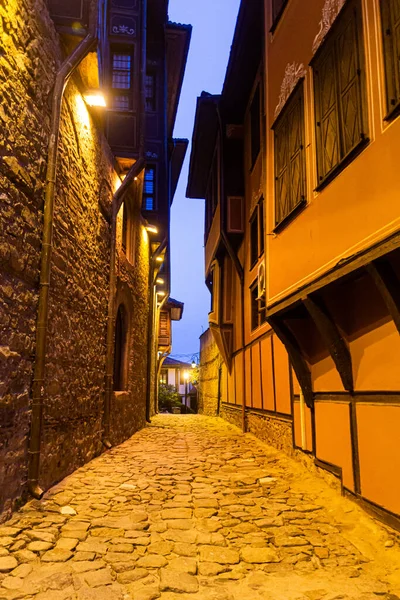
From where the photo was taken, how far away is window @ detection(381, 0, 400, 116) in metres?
3.55

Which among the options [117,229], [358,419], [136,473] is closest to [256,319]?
[117,229]

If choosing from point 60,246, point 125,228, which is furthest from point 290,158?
point 125,228

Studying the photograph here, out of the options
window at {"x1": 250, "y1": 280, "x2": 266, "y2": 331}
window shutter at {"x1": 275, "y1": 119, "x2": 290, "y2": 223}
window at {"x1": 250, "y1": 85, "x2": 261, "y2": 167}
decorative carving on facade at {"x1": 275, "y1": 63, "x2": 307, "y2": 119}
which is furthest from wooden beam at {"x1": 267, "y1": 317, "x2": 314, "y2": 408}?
window at {"x1": 250, "y1": 85, "x2": 261, "y2": 167}

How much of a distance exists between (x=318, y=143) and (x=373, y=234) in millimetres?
1835

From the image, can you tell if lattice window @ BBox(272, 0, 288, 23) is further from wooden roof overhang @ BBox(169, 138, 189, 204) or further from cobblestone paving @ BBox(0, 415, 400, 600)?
wooden roof overhang @ BBox(169, 138, 189, 204)

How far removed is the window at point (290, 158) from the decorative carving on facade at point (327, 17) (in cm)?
56

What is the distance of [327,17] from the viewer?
494cm

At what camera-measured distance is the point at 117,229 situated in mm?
8859

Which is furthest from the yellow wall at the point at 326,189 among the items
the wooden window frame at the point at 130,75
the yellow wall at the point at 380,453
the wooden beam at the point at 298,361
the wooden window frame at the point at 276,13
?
the wooden window frame at the point at 130,75

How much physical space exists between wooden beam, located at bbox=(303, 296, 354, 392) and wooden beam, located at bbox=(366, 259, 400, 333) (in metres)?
1.13

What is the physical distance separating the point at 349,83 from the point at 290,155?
165 centimetres

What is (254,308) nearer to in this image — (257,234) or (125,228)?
(257,234)

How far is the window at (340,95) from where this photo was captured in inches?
164

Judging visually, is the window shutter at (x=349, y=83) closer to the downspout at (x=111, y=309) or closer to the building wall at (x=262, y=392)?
the building wall at (x=262, y=392)
